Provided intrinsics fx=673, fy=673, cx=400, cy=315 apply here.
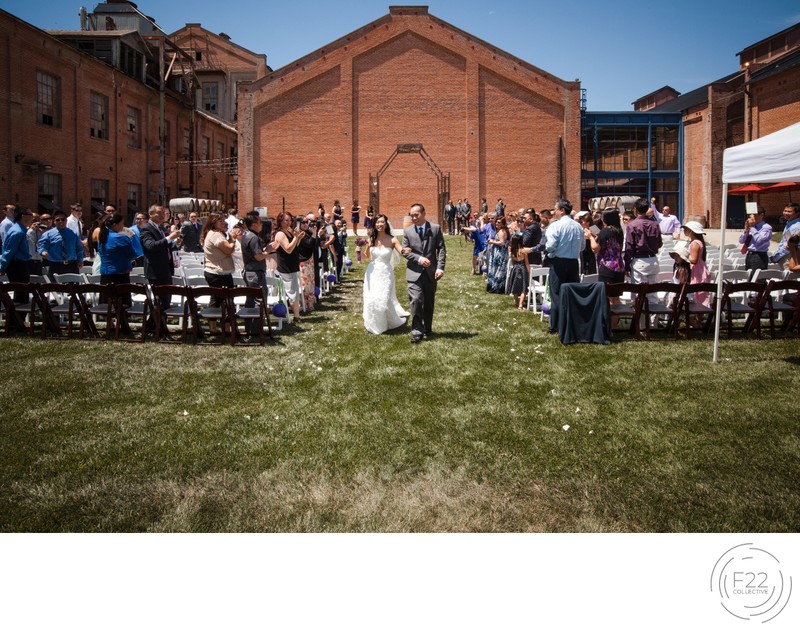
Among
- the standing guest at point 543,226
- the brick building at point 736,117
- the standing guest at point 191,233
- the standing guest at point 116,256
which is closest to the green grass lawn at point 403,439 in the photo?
the standing guest at point 116,256

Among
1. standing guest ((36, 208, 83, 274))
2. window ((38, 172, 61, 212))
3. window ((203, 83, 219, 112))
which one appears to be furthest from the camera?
window ((203, 83, 219, 112))

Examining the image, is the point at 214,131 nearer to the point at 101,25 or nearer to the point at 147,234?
the point at 101,25

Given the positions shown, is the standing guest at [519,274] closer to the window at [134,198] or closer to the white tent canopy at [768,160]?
the white tent canopy at [768,160]

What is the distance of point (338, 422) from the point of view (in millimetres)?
5801

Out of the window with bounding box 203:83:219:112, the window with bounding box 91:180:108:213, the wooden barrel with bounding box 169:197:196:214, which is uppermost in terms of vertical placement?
the window with bounding box 203:83:219:112

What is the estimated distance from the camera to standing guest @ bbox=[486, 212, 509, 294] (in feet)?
47.7

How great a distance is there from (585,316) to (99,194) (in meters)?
21.5

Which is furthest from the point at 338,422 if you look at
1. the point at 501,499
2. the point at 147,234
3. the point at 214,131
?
the point at 214,131

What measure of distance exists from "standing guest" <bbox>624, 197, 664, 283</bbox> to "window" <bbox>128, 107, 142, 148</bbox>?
17.1 meters

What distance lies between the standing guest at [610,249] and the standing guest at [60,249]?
29.7 ft

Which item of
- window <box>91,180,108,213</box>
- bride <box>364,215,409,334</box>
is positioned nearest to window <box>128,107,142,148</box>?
window <box>91,180,108,213</box>

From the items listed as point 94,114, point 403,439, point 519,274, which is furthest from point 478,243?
point 94,114

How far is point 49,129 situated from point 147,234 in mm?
14011

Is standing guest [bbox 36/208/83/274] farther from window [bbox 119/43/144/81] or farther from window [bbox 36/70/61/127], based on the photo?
window [bbox 119/43/144/81]
